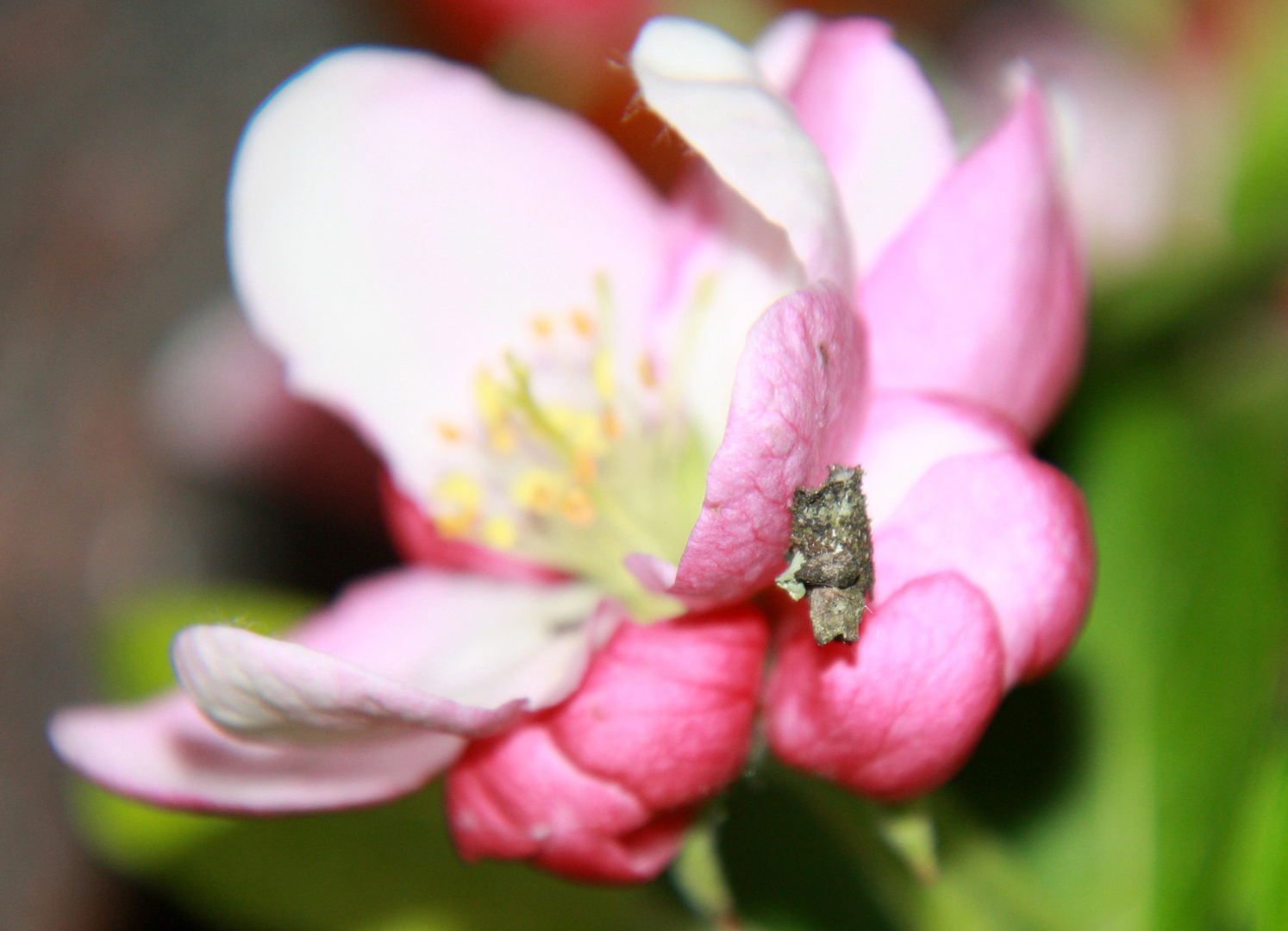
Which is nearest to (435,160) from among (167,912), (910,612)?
(910,612)

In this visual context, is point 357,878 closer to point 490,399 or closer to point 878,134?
point 490,399

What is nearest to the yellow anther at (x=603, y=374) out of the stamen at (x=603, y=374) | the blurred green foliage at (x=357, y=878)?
Result: the stamen at (x=603, y=374)

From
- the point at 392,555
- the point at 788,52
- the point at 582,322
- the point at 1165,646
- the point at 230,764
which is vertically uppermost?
the point at 788,52

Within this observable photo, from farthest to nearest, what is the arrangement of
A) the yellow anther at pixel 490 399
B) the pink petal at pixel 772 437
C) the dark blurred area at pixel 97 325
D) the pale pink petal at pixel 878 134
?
the dark blurred area at pixel 97 325 → the yellow anther at pixel 490 399 → the pale pink petal at pixel 878 134 → the pink petal at pixel 772 437

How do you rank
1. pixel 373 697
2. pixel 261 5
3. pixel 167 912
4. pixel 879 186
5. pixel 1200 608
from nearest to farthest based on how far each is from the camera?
pixel 373 697 → pixel 879 186 → pixel 1200 608 → pixel 167 912 → pixel 261 5

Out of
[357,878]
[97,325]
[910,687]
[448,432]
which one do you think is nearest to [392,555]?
[97,325]

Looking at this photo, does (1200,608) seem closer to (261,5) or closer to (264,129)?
(264,129)

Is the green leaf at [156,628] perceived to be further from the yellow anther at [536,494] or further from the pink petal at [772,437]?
the pink petal at [772,437]
